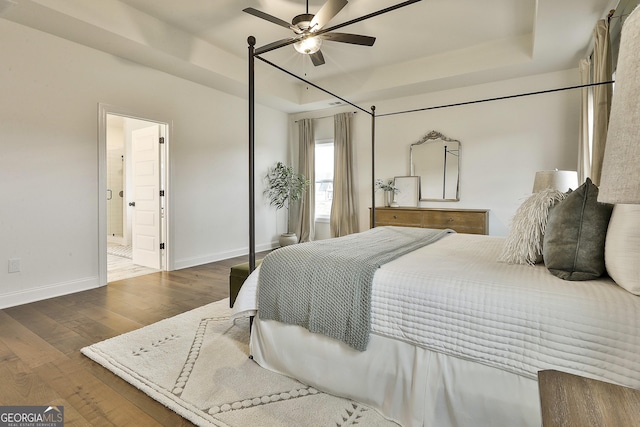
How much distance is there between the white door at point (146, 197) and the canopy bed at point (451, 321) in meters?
3.25

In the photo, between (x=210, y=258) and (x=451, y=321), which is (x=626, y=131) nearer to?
(x=451, y=321)

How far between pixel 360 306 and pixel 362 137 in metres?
4.55

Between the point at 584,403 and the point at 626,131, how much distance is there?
0.52 metres

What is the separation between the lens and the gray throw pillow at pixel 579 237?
4.53ft

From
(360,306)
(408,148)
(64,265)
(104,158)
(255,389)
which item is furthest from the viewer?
(408,148)

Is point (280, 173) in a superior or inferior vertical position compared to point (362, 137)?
inferior

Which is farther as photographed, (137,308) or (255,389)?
(137,308)

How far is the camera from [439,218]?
4.52m

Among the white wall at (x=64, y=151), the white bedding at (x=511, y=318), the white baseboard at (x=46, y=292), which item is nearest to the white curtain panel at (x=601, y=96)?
the white bedding at (x=511, y=318)

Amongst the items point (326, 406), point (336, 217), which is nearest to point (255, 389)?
point (326, 406)

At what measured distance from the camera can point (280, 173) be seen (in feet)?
19.9

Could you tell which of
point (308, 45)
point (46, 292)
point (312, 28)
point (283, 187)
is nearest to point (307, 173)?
point (283, 187)

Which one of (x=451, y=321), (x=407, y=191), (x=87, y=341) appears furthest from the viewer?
(x=407, y=191)

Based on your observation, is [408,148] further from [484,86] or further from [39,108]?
[39,108]
